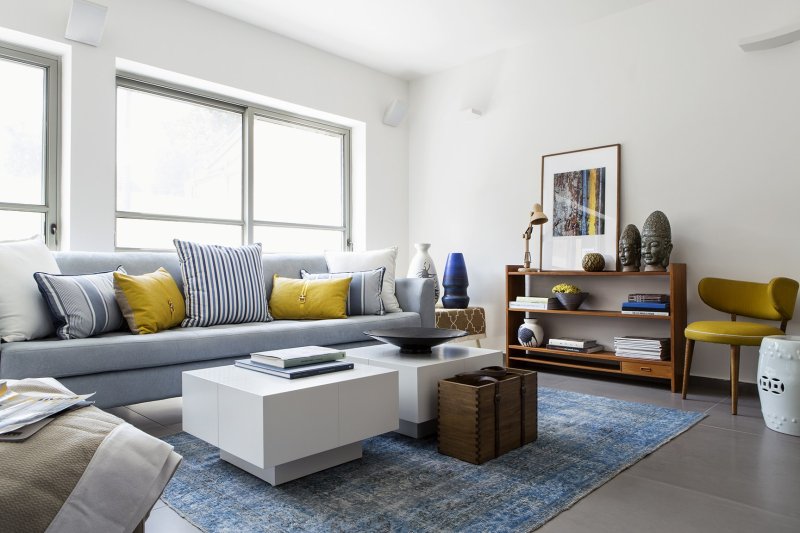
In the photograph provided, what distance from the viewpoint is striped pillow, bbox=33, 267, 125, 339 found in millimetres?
2492

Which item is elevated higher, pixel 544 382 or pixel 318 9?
pixel 318 9

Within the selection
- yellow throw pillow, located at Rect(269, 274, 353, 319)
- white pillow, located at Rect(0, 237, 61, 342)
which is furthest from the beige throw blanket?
yellow throw pillow, located at Rect(269, 274, 353, 319)

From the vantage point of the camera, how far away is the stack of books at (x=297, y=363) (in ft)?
6.64

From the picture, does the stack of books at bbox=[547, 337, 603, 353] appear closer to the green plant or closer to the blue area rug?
the green plant

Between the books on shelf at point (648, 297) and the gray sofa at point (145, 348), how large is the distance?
1627 mm

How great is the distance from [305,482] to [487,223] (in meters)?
3.48

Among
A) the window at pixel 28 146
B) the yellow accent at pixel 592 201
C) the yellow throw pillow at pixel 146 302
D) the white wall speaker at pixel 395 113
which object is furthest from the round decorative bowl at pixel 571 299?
the window at pixel 28 146

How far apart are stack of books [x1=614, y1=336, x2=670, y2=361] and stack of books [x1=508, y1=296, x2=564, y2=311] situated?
575 mm

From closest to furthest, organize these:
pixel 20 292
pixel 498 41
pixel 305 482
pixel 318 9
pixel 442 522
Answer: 1. pixel 442 522
2. pixel 305 482
3. pixel 20 292
4. pixel 318 9
5. pixel 498 41

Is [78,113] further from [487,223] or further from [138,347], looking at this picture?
[487,223]

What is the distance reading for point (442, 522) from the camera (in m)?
1.60

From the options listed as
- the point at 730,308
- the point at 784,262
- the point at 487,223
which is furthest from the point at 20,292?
the point at 784,262

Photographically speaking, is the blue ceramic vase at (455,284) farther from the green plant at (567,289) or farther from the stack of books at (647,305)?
the stack of books at (647,305)

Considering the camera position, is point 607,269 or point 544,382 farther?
point 607,269
